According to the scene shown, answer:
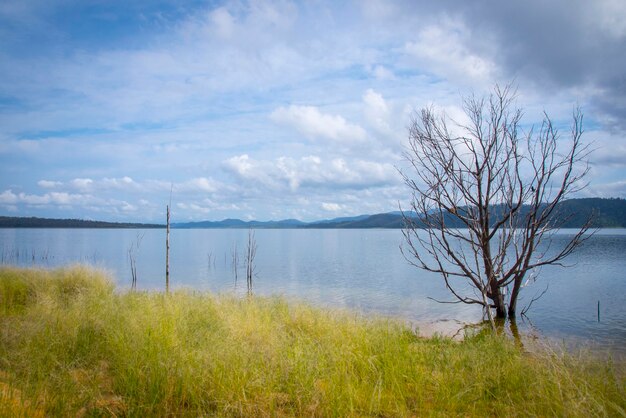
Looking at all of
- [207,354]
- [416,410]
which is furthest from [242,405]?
[416,410]

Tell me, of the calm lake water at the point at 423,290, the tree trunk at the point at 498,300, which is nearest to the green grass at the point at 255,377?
the tree trunk at the point at 498,300

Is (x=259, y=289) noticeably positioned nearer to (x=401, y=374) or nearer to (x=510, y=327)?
(x=510, y=327)

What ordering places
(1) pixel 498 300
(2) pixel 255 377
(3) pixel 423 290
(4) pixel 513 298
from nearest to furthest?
(2) pixel 255 377, (1) pixel 498 300, (4) pixel 513 298, (3) pixel 423 290

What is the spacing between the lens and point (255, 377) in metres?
4.97

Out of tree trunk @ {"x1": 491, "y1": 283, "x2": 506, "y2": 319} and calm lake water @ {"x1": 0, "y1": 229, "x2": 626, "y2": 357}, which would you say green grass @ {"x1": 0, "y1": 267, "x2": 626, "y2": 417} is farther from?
calm lake water @ {"x1": 0, "y1": 229, "x2": 626, "y2": 357}

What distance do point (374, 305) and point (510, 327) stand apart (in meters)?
6.66

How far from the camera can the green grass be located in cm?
441

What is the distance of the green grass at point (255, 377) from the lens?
441cm

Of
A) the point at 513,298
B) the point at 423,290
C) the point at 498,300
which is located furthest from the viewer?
the point at 423,290

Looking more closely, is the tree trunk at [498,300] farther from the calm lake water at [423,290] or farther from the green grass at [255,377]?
the green grass at [255,377]

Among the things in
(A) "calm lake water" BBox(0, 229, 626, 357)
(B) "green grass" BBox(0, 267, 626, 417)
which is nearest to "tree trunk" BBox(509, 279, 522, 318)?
(A) "calm lake water" BBox(0, 229, 626, 357)

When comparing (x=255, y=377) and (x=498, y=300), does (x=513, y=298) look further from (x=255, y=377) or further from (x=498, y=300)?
(x=255, y=377)

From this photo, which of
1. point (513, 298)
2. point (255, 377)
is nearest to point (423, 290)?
point (513, 298)

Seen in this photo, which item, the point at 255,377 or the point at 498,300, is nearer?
the point at 255,377
